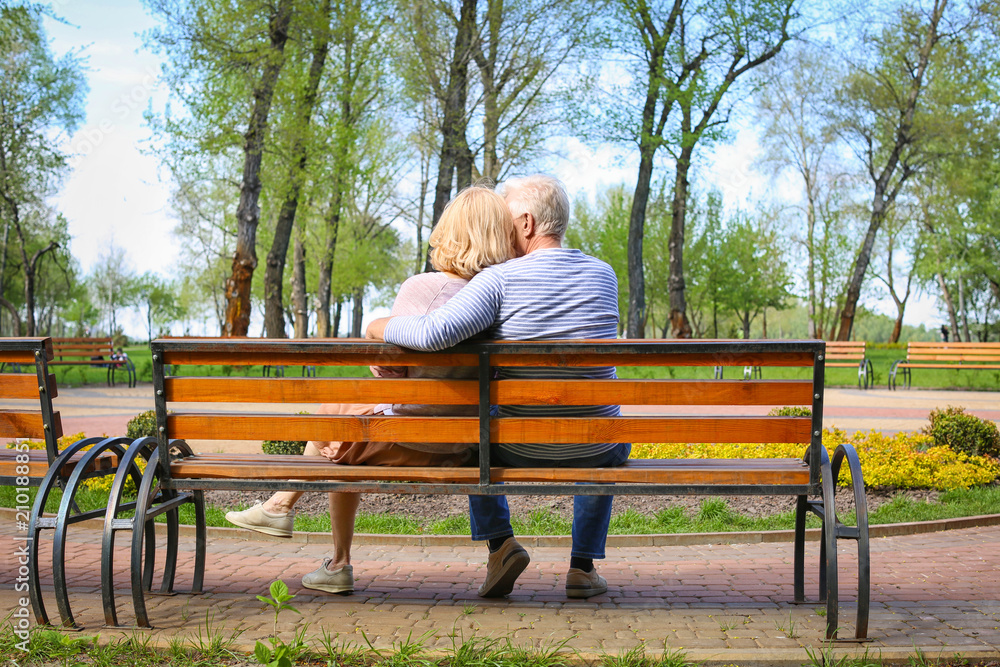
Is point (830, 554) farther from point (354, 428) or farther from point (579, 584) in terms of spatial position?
point (354, 428)

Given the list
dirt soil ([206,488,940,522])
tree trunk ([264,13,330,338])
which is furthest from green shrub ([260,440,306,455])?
tree trunk ([264,13,330,338])

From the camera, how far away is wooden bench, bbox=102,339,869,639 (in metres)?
3.11

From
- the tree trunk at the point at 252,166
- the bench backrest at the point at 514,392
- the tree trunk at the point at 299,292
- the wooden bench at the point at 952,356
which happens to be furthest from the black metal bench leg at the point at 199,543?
the tree trunk at the point at 299,292

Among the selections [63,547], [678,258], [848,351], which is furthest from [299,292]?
[63,547]

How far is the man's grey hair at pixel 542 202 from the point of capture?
11.7 ft

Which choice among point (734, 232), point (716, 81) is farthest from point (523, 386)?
point (734, 232)

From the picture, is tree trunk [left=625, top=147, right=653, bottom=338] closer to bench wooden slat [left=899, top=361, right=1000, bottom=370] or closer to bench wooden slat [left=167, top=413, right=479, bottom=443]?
bench wooden slat [left=899, top=361, right=1000, bottom=370]

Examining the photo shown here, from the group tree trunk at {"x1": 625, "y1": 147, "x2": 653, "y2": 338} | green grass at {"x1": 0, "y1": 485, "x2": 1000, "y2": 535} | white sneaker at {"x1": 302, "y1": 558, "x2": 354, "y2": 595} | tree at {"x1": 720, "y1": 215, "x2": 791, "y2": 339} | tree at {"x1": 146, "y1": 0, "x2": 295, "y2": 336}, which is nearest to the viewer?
white sneaker at {"x1": 302, "y1": 558, "x2": 354, "y2": 595}

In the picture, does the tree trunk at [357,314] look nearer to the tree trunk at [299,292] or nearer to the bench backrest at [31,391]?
the tree trunk at [299,292]

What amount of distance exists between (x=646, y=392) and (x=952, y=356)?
756 inches

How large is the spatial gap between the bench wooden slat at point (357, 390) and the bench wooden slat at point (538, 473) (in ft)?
0.91

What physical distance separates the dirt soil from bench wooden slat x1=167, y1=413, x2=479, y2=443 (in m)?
2.66

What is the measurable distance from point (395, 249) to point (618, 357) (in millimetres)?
53232

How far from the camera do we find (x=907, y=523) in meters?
5.43
